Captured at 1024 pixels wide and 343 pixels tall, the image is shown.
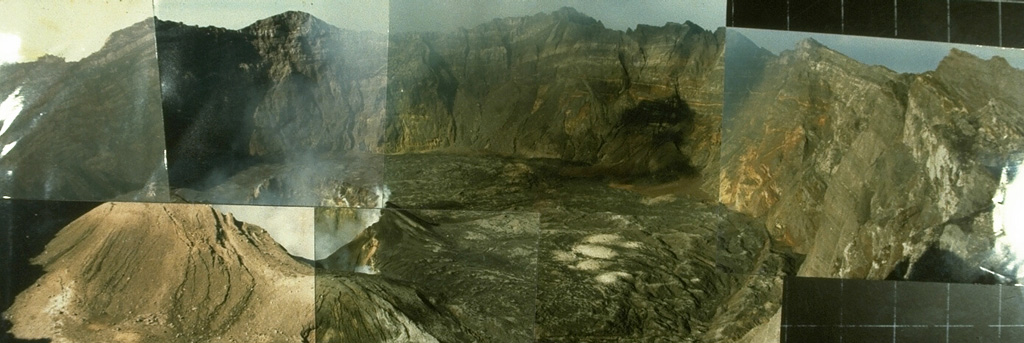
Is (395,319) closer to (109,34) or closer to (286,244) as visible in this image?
(286,244)

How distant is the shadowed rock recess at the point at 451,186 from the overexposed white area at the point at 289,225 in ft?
0.13

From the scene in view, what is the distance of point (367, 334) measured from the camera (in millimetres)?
2818

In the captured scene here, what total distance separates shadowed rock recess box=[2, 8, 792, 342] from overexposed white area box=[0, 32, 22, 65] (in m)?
0.54

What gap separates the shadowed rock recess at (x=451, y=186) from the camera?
9.18ft

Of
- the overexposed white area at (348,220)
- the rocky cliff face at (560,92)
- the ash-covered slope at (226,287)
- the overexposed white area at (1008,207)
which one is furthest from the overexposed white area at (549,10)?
the overexposed white area at (1008,207)

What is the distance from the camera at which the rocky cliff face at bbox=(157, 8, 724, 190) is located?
2.81 m

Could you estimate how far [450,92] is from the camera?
2912 mm

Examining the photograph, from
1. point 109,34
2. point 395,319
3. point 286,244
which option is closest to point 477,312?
point 395,319

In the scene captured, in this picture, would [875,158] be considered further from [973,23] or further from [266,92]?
[266,92]

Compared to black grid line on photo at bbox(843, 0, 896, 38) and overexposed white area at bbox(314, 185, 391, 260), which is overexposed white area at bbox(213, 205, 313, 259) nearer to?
overexposed white area at bbox(314, 185, 391, 260)

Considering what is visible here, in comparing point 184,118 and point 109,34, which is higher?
point 109,34

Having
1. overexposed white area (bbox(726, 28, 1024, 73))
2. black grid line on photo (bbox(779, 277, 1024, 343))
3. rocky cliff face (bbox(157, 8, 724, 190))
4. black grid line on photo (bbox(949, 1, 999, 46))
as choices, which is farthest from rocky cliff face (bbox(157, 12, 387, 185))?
black grid line on photo (bbox(949, 1, 999, 46))

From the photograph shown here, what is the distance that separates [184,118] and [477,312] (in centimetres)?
138

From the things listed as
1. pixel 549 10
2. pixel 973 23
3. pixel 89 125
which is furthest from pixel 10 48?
pixel 973 23
